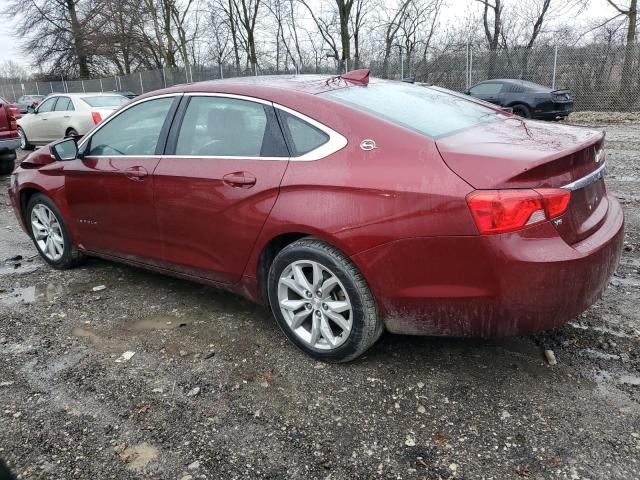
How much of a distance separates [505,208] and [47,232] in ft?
13.1

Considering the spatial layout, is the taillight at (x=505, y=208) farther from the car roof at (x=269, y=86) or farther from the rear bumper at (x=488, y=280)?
the car roof at (x=269, y=86)

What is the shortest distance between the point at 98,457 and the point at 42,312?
1.88 metres

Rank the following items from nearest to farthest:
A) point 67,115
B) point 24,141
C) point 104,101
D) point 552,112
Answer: point 67,115
point 104,101
point 552,112
point 24,141

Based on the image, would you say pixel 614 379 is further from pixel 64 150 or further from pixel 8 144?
pixel 8 144

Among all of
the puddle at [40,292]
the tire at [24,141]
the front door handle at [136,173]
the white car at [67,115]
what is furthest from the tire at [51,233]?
the tire at [24,141]

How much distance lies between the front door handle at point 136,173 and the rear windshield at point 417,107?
1.39 metres

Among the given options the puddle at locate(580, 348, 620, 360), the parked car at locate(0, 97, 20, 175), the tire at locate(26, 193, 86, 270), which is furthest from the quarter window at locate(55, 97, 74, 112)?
the puddle at locate(580, 348, 620, 360)

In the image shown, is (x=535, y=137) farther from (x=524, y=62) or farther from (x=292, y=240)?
(x=524, y=62)

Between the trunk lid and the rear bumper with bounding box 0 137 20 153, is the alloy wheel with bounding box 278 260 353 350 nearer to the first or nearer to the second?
the trunk lid

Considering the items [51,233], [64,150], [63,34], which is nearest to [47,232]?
[51,233]

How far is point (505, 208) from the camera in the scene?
2254 millimetres

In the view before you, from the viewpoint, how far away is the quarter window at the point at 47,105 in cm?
1309

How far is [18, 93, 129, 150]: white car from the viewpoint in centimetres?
1217

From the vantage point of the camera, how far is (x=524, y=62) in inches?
687
